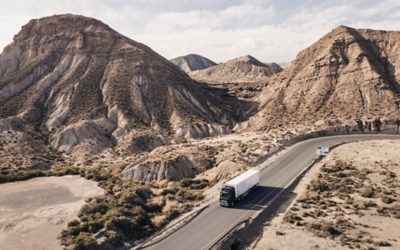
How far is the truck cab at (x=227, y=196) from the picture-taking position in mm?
38344

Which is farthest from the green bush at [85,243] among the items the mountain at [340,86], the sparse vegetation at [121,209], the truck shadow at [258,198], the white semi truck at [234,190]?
the mountain at [340,86]

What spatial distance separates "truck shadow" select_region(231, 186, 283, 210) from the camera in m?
38.8

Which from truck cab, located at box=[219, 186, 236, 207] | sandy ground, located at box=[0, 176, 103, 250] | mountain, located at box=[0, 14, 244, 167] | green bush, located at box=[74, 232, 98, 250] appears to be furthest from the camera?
mountain, located at box=[0, 14, 244, 167]

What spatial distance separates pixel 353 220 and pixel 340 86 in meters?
64.5

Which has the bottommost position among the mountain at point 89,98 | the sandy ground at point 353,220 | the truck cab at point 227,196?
the sandy ground at point 353,220

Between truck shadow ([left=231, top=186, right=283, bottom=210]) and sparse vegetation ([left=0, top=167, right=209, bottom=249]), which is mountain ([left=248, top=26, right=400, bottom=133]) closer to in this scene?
truck shadow ([left=231, top=186, right=283, bottom=210])

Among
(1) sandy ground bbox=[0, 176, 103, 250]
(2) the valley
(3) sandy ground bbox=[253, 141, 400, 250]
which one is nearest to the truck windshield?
(2) the valley

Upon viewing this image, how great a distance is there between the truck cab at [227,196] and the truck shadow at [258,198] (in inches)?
27.9

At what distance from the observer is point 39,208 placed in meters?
41.4

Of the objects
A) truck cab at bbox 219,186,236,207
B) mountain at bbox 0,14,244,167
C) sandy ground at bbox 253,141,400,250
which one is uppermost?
mountain at bbox 0,14,244,167

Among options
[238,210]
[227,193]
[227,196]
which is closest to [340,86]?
[227,193]

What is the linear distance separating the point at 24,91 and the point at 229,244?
84.3m

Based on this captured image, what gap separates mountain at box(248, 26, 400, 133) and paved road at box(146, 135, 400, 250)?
→ 2639 cm

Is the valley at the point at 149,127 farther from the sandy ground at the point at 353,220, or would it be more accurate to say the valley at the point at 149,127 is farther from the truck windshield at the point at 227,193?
the truck windshield at the point at 227,193
